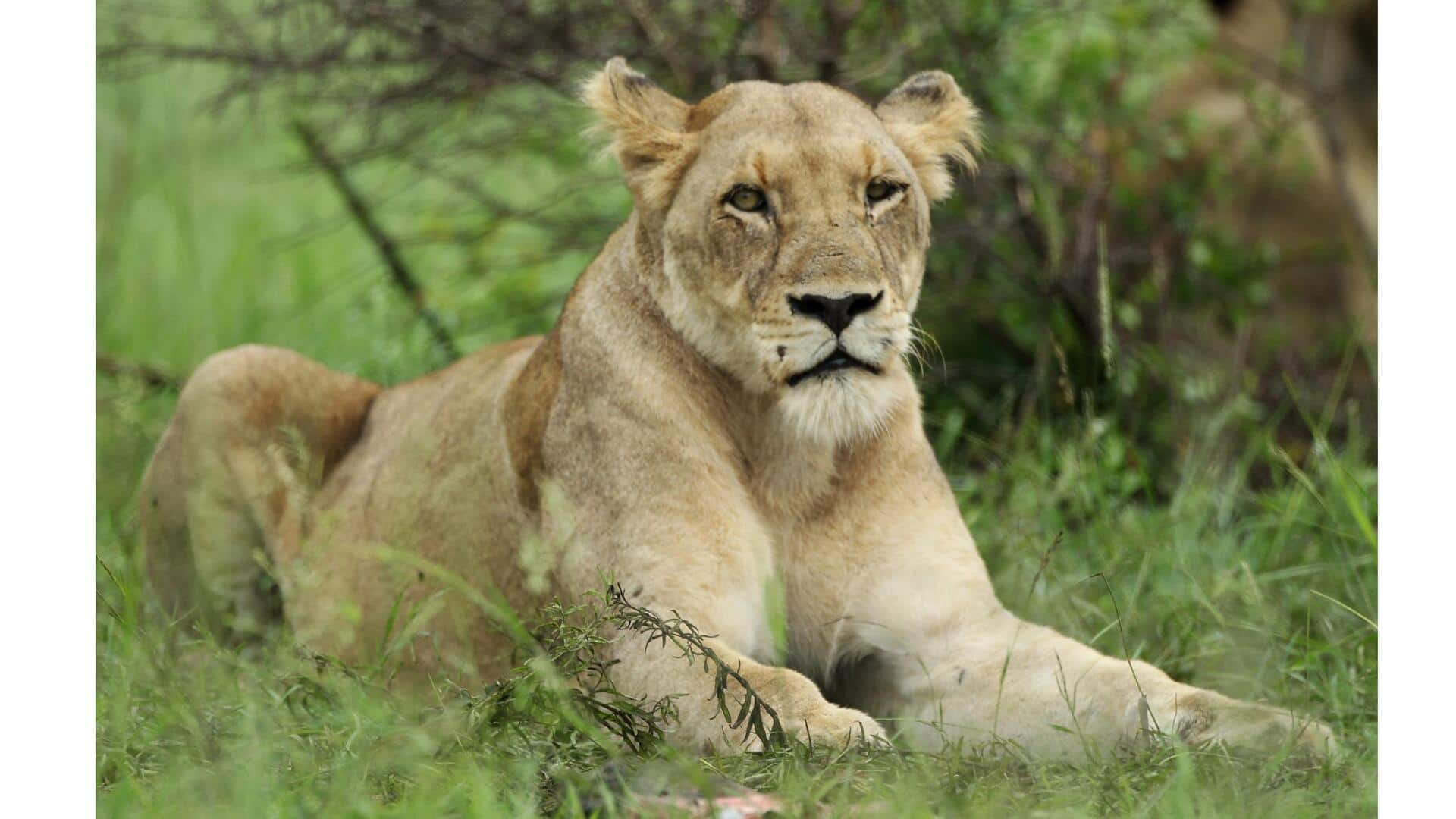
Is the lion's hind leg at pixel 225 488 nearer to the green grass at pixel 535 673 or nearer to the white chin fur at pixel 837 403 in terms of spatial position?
the green grass at pixel 535 673

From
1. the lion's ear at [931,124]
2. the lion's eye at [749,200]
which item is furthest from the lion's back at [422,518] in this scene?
the lion's ear at [931,124]

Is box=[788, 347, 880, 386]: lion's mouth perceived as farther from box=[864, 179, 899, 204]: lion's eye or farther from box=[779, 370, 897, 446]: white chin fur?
box=[864, 179, 899, 204]: lion's eye

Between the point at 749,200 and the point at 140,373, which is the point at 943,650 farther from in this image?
the point at 140,373

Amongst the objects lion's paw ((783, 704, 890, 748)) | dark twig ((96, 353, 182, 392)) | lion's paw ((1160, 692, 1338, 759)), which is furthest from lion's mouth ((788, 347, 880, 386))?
dark twig ((96, 353, 182, 392))

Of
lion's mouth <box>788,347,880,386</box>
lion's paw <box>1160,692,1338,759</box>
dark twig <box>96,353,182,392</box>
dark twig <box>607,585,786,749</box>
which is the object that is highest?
lion's mouth <box>788,347,880,386</box>

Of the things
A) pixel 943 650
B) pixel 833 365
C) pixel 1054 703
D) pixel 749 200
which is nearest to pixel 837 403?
pixel 833 365

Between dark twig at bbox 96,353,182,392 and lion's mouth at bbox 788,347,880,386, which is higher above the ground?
lion's mouth at bbox 788,347,880,386

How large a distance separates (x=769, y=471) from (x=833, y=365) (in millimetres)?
427

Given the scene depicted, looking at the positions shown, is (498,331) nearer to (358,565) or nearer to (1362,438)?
(358,565)

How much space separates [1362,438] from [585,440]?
3.44m

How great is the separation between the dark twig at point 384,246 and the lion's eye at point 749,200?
110 inches

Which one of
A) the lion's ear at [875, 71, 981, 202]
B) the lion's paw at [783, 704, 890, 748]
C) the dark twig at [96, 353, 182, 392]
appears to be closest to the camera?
the lion's paw at [783, 704, 890, 748]

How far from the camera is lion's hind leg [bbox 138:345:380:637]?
479 cm

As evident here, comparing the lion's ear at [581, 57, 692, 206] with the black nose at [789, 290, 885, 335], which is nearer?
the black nose at [789, 290, 885, 335]
